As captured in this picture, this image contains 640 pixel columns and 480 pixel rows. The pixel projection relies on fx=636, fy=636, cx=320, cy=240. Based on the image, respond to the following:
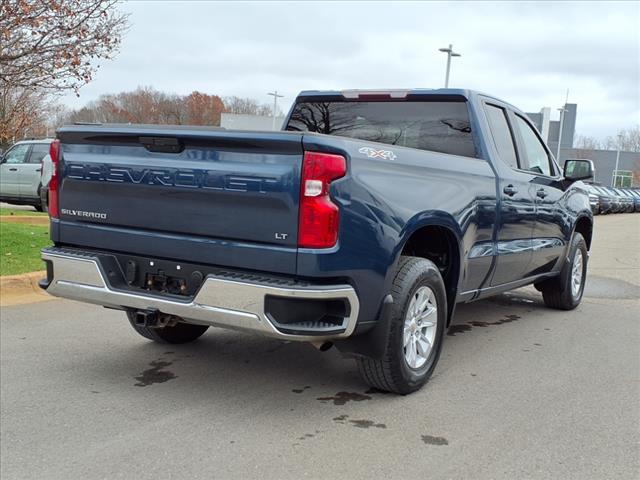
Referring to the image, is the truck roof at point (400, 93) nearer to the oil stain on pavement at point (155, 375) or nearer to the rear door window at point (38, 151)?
the oil stain on pavement at point (155, 375)

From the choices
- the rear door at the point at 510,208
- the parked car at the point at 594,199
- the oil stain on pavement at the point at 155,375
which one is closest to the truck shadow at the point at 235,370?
the oil stain on pavement at the point at 155,375

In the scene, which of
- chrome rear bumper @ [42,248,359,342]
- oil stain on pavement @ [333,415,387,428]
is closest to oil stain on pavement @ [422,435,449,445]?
oil stain on pavement @ [333,415,387,428]

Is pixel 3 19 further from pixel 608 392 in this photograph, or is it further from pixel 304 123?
pixel 608 392

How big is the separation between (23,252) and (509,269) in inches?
245

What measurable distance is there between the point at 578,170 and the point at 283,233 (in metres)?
4.53

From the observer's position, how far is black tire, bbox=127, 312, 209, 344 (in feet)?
16.9

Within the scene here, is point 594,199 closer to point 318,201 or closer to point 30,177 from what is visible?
point 30,177

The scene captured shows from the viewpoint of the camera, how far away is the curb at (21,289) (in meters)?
6.90

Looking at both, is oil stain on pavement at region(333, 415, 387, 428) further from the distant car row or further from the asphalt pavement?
the distant car row

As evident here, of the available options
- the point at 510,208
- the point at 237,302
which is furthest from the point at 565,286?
the point at 237,302

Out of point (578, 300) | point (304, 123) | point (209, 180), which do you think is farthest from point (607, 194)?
point (209, 180)

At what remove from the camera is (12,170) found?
53.3 feet

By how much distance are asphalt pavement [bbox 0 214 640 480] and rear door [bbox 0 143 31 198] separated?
442 inches

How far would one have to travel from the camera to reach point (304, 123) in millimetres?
5973
